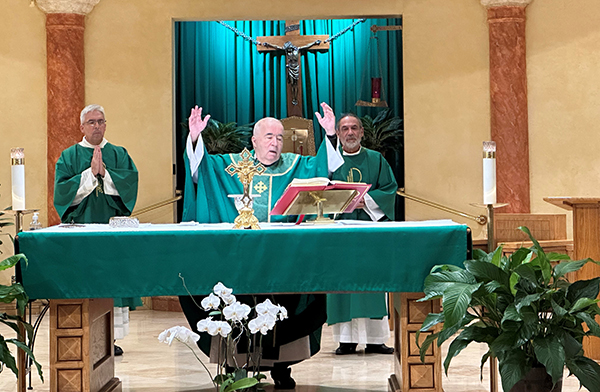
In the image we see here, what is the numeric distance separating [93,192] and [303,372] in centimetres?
211

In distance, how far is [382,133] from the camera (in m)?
10.3

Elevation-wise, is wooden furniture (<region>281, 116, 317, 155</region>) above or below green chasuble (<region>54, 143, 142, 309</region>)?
above

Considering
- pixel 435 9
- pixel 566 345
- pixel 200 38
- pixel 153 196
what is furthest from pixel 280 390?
pixel 200 38

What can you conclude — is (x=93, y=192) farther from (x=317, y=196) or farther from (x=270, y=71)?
(x=270, y=71)

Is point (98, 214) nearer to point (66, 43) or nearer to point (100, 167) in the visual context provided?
point (100, 167)

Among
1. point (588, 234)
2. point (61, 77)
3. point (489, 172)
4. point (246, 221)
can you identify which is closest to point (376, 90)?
point (61, 77)

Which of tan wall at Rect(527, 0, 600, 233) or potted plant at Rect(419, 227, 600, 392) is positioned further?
tan wall at Rect(527, 0, 600, 233)

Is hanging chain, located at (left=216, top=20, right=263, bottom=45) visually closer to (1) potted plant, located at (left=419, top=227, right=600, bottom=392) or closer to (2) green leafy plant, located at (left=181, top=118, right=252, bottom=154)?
(2) green leafy plant, located at (left=181, top=118, right=252, bottom=154)

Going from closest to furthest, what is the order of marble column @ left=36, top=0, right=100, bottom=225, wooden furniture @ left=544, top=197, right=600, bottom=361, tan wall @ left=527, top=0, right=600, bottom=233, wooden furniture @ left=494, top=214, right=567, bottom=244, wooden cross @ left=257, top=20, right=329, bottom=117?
1. wooden furniture @ left=544, top=197, right=600, bottom=361
2. wooden furniture @ left=494, top=214, right=567, bottom=244
3. tan wall @ left=527, top=0, right=600, bottom=233
4. marble column @ left=36, top=0, right=100, bottom=225
5. wooden cross @ left=257, top=20, right=329, bottom=117

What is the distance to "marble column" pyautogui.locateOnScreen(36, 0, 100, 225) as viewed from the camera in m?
8.22

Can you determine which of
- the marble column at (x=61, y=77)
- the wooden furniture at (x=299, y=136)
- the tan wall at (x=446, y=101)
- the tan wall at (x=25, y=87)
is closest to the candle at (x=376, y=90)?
the wooden furniture at (x=299, y=136)

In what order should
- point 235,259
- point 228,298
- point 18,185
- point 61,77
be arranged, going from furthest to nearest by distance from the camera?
1. point 61,77
2. point 18,185
3. point 235,259
4. point 228,298

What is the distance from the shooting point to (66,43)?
27.0ft

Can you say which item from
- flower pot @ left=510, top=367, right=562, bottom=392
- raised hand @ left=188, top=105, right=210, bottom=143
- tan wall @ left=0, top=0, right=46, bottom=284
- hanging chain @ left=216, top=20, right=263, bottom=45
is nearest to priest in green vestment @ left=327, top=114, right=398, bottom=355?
raised hand @ left=188, top=105, right=210, bottom=143
